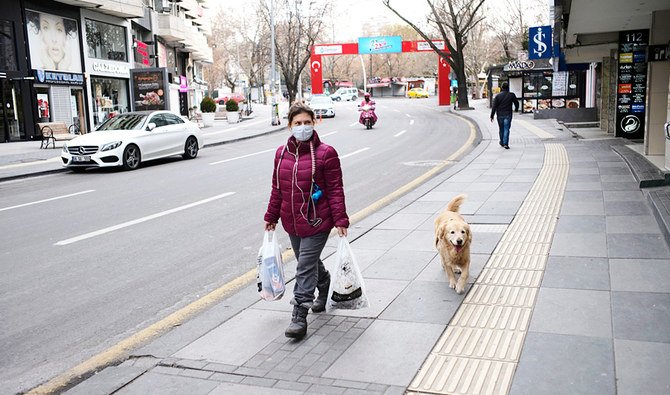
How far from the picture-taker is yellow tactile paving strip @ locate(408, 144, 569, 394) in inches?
144

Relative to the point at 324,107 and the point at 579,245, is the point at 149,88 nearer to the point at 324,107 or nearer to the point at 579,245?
the point at 324,107

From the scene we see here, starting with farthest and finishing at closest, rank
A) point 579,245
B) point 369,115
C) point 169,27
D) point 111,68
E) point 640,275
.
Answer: point 169,27
point 111,68
point 369,115
point 579,245
point 640,275

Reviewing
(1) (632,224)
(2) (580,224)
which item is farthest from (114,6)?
(1) (632,224)

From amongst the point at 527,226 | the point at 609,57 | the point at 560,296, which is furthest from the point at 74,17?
the point at 560,296

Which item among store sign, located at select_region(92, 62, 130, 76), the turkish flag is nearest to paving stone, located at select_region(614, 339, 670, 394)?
store sign, located at select_region(92, 62, 130, 76)

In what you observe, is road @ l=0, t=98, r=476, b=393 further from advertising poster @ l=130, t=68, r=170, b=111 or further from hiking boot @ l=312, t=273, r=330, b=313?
advertising poster @ l=130, t=68, r=170, b=111

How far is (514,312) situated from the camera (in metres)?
4.77

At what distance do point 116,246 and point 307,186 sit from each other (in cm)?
390

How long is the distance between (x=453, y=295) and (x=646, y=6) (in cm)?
932

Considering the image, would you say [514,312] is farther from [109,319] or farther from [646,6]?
[646,6]

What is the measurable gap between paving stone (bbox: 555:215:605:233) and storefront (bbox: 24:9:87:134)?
2377cm

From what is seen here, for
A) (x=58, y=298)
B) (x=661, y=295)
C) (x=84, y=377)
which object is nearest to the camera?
(x=84, y=377)

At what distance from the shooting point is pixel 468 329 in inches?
176

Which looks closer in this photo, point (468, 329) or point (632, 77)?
point (468, 329)
